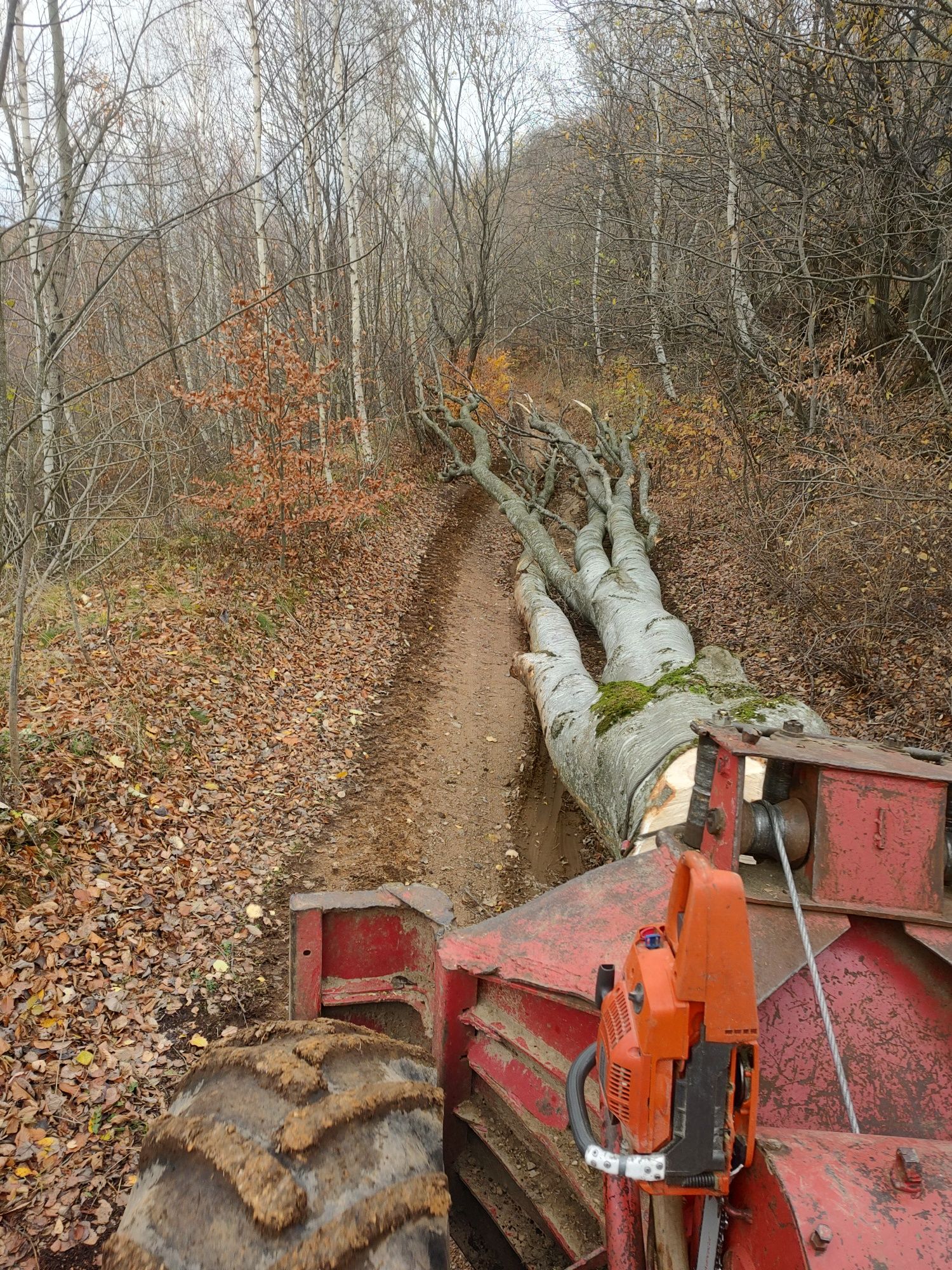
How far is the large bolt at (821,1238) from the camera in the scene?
1338 millimetres

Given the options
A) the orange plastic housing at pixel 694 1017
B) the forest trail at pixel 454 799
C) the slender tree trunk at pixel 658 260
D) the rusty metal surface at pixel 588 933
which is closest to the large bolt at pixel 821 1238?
the orange plastic housing at pixel 694 1017

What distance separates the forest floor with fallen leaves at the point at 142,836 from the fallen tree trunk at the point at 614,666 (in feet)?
6.42

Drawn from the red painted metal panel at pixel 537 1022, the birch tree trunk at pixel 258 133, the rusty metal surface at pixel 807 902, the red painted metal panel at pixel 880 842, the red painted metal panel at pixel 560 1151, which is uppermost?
the birch tree trunk at pixel 258 133

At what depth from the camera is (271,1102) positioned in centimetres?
192

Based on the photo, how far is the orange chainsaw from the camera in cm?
147

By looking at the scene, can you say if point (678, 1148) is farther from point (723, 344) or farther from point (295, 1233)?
point (723, 344)

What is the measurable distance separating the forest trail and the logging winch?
6.80 feet

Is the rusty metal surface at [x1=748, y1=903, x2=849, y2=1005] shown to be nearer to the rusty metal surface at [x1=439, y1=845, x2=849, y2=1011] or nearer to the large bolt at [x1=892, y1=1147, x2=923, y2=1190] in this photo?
the rusty metal surface at [x1=439, y1=845, x2=849, y2=1011]

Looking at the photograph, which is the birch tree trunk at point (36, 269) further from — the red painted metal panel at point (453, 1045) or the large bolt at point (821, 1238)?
the large bolt at point (821, 1238)

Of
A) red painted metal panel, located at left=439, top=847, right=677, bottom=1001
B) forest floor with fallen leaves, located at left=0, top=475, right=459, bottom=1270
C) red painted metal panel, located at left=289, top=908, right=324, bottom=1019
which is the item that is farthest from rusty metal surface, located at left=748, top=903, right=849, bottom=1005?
forest floor with fallen leaves, located at left=0, top=475, right=459, bottom=1270

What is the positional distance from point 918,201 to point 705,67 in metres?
3.96

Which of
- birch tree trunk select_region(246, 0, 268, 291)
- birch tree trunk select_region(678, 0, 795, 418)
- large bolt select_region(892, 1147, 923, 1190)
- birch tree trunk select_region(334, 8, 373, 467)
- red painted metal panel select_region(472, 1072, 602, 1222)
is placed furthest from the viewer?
birch tree trunk select_region(334, 8, 373, 467)

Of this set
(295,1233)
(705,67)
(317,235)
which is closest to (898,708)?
(295,1233)

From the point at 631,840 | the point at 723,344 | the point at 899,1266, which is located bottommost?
the point at 631,840
